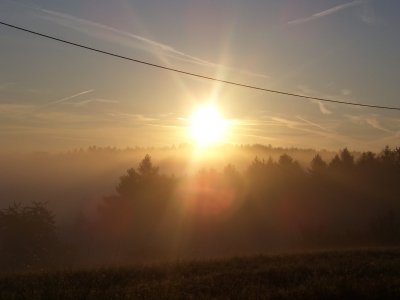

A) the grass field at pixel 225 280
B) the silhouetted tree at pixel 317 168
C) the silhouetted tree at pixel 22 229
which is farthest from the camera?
the silhouetted tree at pixel 317 168

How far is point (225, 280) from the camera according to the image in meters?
9.89

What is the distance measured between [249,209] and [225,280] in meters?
44.4

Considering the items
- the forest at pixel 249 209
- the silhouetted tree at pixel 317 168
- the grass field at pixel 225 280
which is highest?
the silhouetted tree at pixel 317 168

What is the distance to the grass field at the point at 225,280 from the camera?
808cm

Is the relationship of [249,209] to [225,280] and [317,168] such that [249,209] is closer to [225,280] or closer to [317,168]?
[317,168]

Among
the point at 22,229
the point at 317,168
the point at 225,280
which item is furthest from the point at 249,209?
the point at 225,280

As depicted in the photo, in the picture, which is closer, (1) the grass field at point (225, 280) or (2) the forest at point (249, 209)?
(1) the grass field at point (225, 280)

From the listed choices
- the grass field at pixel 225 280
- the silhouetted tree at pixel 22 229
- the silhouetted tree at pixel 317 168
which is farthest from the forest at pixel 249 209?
the grass field at pixel 225 280

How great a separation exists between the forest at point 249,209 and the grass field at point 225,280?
27.0 m

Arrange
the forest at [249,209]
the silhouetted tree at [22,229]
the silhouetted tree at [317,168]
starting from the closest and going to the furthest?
1. the silhouetted tree at [22,229]
2. the forest at [249,209]
3. the silhouetted tree at [317,168]

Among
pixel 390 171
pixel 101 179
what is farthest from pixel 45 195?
pixel 390 171

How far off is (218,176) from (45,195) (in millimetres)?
65564

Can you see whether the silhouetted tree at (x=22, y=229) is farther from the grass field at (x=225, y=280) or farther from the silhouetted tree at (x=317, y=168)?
the silhouetted tree at (x=317, y=168)

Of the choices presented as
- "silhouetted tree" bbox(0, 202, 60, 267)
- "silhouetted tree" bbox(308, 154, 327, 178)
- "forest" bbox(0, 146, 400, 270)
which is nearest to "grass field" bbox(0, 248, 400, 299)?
"forest" bbox(0, 146, 400, 270)
